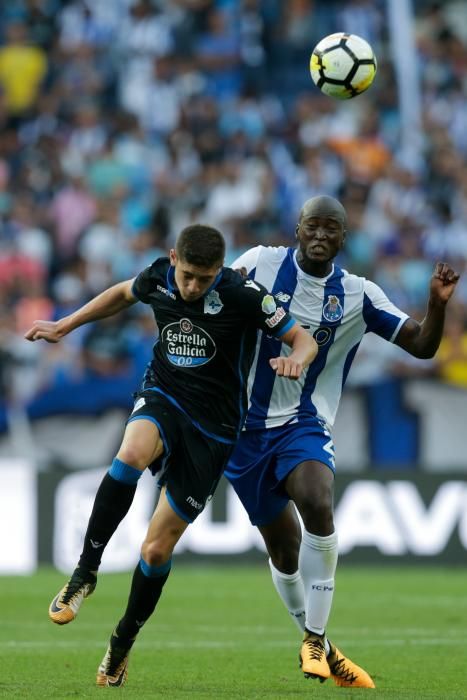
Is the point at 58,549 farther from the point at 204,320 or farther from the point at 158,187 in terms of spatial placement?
the point at 204,320

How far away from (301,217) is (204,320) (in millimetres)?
917

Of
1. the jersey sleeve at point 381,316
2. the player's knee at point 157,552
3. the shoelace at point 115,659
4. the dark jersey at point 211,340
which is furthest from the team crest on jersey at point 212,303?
the shoelace at point 115,659

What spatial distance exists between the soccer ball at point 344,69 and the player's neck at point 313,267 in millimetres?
1089

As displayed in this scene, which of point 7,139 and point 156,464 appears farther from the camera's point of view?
point 7,139

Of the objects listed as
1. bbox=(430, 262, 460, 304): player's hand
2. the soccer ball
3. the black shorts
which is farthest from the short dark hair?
the soccer ball

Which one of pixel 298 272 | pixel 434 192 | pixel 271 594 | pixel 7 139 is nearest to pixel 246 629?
pixel 271 594

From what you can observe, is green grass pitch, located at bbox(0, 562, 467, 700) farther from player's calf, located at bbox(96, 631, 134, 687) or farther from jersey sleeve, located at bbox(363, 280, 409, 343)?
jersey sleeve, located at bbox(363, 280, 409, 343)

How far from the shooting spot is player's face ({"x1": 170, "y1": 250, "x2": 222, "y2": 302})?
7176 mm

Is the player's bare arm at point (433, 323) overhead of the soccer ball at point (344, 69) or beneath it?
beneath

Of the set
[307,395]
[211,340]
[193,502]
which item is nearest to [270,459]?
[307,395]

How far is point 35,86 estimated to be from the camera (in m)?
20.4

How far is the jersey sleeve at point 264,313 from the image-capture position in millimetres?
7387

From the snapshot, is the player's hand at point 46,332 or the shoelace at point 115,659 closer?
the shoelace at point 115,659

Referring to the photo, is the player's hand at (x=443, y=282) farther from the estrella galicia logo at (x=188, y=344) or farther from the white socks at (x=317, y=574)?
the white socks at (x=317, y=574)
